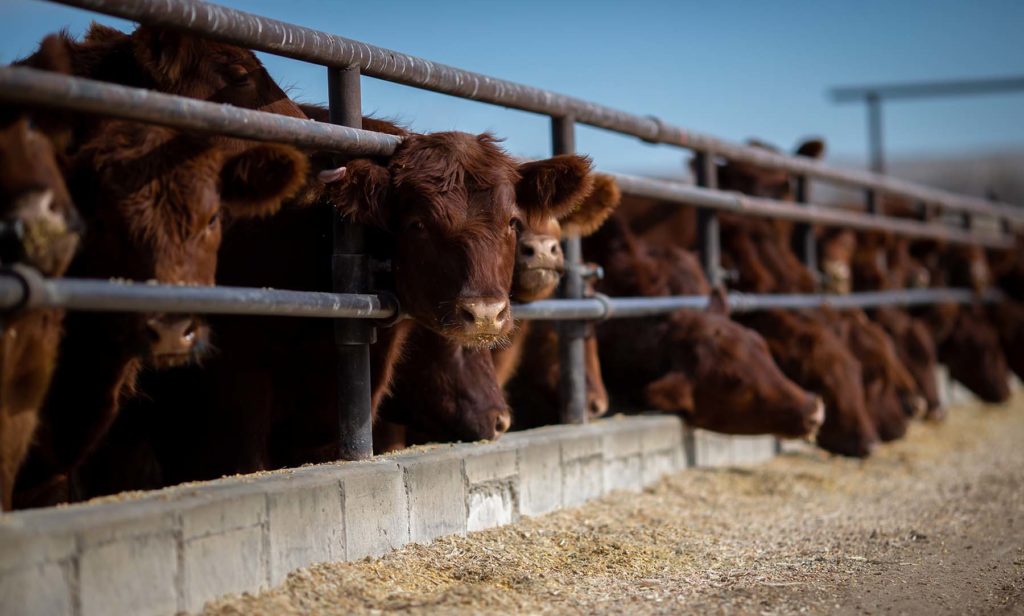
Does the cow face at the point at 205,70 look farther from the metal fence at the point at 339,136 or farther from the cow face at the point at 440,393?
the cow face at the point at 440,393

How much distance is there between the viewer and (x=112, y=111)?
310 cm

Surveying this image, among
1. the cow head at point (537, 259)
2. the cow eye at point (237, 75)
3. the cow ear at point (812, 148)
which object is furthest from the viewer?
the cow ear at point (812, 148)

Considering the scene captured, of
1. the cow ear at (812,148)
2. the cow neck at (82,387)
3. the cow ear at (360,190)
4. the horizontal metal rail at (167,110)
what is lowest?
the cow neck at (82,387)

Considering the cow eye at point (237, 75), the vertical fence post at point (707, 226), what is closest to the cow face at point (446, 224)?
the cow eye at point (237, 75)

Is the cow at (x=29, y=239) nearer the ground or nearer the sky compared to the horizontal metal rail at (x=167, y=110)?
nearer the ground

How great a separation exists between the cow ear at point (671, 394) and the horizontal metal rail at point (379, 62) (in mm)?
1421

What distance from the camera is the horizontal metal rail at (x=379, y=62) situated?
3.39m

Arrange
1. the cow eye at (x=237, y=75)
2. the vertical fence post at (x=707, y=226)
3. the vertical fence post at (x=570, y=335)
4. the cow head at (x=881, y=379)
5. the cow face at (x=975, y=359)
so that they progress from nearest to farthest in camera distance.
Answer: the cow eye at (x=237, y=75) < the vertical fence post at (x=570, y=335) < the vertical fence post at (x=707, y=226) < the cow head at (x=881, y=379) < the cow face at (x=975, y=359)

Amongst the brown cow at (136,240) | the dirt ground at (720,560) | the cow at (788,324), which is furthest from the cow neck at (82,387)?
the cow at (788,324)

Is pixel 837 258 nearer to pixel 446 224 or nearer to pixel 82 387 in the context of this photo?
pixel 446 224

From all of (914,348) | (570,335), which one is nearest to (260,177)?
(570,335)

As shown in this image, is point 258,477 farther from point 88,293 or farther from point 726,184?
point 726,184

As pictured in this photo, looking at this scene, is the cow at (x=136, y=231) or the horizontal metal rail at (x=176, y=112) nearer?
the horizontal metal rail at (x=176, y=112)

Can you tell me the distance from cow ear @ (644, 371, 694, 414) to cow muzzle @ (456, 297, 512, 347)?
2643 millimetres
